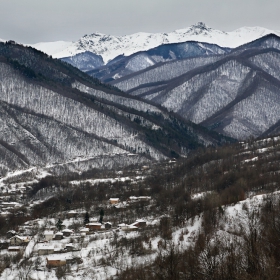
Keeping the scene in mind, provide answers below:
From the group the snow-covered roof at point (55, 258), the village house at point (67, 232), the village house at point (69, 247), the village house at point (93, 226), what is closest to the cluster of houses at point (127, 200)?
the village house at point (93, 226)

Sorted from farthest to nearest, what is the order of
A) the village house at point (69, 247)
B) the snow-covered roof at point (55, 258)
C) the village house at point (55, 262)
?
the village house at point (69, 247) → the snow-covered roof at point (55, 258) → the village house at point (55, 262)

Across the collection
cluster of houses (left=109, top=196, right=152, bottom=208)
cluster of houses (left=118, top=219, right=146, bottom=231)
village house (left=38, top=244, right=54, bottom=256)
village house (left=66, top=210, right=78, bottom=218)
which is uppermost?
cluster of houses (left=109, top=196, right=152, bottom=208)

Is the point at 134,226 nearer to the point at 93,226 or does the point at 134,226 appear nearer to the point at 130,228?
the point at 130,228

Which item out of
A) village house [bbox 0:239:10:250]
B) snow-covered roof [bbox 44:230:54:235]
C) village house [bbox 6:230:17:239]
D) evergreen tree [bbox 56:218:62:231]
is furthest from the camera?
evergreen tree [bbox 56:218:62:231]

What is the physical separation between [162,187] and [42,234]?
3438 centimetres

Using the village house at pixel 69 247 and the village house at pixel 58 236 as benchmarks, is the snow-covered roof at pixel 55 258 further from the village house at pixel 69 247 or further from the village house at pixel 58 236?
the village house at pixel 58 236

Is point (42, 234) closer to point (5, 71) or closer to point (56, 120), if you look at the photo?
point (56, 120)

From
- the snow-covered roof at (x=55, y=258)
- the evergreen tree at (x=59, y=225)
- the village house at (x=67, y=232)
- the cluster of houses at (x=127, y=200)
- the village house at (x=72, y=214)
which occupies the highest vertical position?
the cluster of houses at (x=127, y=200)

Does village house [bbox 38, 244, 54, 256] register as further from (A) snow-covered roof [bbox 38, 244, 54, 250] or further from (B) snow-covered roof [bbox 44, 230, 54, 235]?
(B) snow-covered roof [bbox 44, 230, 54, 235]

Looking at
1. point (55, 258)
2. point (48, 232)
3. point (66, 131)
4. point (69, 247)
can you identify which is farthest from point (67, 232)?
point (66, 131)

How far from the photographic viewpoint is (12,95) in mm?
179500

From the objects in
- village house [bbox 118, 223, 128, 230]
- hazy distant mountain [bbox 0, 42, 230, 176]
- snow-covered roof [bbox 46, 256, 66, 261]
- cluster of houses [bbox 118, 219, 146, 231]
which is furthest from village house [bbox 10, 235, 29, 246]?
hazy distant mountain [bbox 0, 42, 230, 176]

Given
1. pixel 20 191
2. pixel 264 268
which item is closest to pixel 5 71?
pixel 20 191

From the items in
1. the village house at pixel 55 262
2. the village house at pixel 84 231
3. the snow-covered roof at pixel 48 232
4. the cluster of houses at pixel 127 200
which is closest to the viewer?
the village house at pixel 55 262
